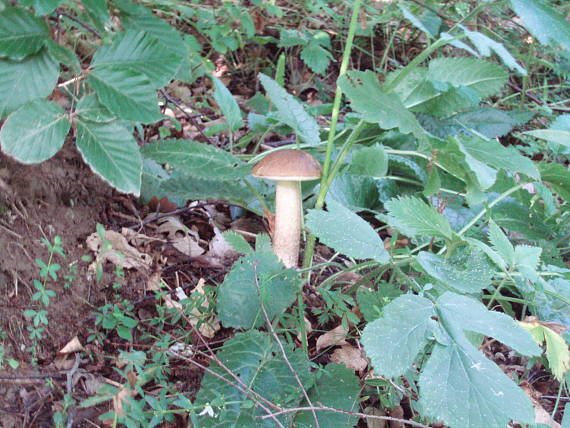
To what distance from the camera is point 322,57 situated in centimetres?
307

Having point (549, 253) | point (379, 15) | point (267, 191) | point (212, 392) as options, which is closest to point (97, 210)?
point (267, 191)

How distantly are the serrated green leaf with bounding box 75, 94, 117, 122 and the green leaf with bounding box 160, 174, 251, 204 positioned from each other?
0.44 metres

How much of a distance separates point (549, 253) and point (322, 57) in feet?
6.06

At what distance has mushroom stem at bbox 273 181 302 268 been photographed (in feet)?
5.36

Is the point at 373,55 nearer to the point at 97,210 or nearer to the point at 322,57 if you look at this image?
the point at 322,57

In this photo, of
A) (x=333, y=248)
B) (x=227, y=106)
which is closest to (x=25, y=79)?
(x=227, y=106)

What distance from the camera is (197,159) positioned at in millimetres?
1503

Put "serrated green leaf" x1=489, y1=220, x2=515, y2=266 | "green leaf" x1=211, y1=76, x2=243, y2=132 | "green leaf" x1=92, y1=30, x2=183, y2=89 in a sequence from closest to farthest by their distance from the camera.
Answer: "serrated green leaf" x1=489, y1=220, x2=515, y2=266 < "green leaf" x1=92, y1=30, x2=183, y2=89 < "green leaf" x1=211, y1=76, x2=243, y2=132

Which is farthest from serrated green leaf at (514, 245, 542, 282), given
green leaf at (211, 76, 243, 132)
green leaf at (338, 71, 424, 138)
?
green leaf at (211, 76, 243, 132)

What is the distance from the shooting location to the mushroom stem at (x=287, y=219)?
1634 millimetres

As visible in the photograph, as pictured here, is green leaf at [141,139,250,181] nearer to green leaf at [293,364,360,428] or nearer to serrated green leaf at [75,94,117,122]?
serrated green leaf at [75,94,117,122]

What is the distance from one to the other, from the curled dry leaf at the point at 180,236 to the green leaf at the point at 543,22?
123 cm

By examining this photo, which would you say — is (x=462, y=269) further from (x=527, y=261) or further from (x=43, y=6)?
(x=43, y=6)

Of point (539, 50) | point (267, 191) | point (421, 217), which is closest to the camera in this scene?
point (421, 217)
